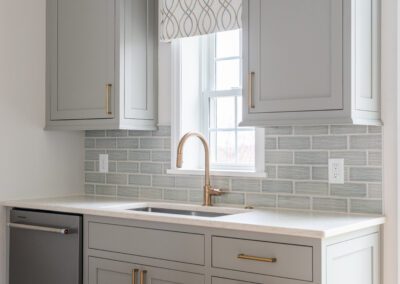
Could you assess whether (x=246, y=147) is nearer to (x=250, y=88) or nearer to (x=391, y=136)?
(x=250, y=88)

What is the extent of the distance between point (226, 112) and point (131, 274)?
1.13 metres

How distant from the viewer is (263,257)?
8.04ft

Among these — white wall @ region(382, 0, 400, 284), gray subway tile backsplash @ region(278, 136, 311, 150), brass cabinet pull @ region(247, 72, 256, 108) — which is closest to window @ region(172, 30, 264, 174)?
gray subway tile backsplash @ region(278, 136, 311, 150)

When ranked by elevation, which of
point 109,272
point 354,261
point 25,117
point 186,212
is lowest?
point 109,272

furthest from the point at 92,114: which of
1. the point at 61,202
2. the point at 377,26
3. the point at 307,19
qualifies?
the point at 377,26

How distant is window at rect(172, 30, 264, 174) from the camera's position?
136 inches

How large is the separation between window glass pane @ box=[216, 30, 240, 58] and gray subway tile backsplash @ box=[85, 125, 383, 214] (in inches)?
21.9

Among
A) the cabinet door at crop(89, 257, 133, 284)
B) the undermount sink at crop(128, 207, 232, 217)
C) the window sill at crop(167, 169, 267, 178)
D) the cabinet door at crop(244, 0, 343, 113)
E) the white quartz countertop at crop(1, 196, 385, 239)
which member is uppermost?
the cabinet door at crop(244, 0, 343, 113)

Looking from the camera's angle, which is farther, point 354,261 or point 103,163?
point 103,163

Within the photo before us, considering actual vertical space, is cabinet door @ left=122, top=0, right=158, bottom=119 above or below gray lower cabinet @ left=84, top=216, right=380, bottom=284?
above

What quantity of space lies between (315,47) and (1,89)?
192 centimetres

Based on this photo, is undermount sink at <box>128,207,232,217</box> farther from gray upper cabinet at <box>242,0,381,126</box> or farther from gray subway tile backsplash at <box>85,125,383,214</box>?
gray upper cabinet at <box>242,0,381,126</box>

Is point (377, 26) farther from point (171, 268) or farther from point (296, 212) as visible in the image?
point (171, 268)

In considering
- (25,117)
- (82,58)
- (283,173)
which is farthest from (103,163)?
(283,173)
